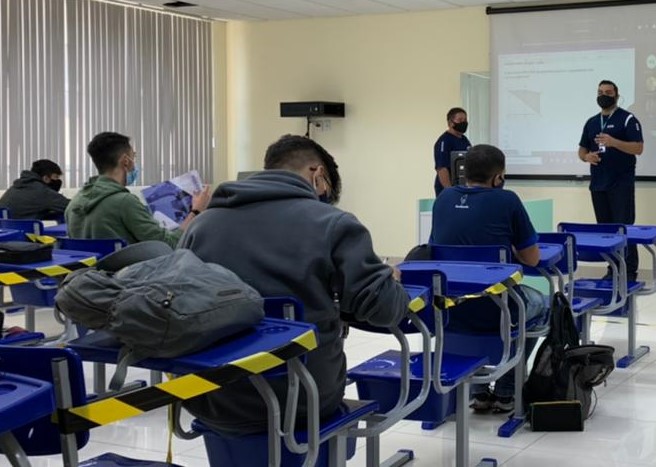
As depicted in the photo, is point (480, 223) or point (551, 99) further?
point (551, 99)

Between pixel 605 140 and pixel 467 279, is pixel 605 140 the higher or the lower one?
the higher one

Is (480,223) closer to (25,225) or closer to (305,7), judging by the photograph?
(25,225)

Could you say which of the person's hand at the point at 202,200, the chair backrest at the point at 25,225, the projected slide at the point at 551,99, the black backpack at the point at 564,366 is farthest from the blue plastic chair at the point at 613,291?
the projected slide at the point at 551,99

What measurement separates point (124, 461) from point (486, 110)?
25.8 ft

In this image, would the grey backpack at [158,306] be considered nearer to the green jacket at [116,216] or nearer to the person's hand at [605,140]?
the green jacket at [116,216]

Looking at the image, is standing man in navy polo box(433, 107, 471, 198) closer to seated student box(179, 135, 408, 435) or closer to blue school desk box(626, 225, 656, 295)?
blue school desk box(626, 225, 656, 295)

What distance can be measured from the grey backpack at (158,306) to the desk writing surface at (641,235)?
3.67m

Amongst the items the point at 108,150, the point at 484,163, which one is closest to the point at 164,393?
the point at 484,163

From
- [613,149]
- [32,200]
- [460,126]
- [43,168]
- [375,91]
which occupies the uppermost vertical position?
[375,91]

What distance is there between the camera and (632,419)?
4383 mm

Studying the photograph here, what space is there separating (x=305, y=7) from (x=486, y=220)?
6.23m

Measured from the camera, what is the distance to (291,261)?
2334mm

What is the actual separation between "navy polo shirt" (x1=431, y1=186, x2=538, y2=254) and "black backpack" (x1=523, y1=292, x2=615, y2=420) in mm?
387

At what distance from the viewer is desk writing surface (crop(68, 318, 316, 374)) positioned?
1850 mm
